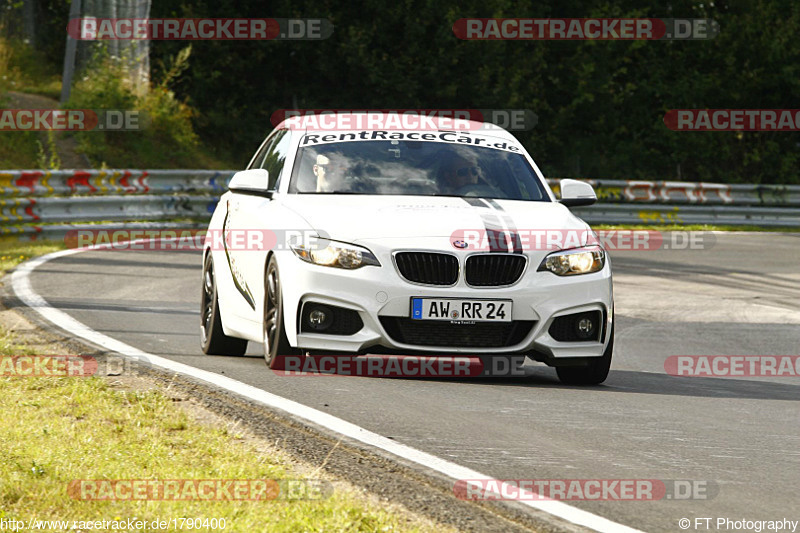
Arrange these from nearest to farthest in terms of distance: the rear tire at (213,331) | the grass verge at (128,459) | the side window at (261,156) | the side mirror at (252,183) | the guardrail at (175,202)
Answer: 1. the grass verge at (128,459)
2. the side mirror at (252,183)
3. the rear tire at (213,331)
4. the side window at (261,156)
5. the guardrail at (175,202)

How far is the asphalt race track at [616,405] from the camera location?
18.2 ft

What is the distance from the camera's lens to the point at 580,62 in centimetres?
3375

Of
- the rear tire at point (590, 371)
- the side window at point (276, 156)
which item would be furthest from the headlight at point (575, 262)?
the side window at point (276, 156)

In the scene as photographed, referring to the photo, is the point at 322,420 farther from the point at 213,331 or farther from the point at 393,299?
the point at 213,331

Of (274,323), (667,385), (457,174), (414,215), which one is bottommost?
(667,385)

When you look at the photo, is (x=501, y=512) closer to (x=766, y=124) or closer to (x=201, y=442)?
(x=201, y=442)

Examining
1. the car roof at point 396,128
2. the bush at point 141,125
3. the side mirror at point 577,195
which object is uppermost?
the bush at point 141,125

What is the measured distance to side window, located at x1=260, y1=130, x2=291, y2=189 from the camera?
30.7 feet

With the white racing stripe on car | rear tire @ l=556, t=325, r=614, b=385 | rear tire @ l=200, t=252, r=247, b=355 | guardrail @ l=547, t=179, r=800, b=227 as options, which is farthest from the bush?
rear tire @ l=556, t=325, r=614, b=385

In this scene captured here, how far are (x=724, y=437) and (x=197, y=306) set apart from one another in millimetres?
7111

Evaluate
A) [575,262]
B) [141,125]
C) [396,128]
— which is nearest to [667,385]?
[575,262]

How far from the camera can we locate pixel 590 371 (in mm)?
8445

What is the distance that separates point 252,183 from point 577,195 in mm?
2115

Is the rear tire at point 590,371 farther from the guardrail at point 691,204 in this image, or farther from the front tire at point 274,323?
the guardrail at point 691,204
